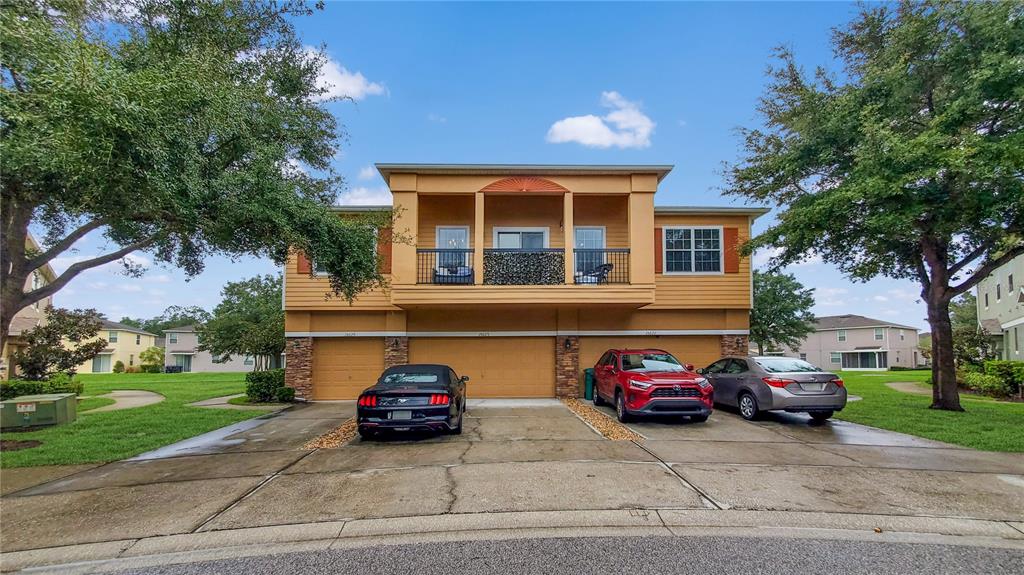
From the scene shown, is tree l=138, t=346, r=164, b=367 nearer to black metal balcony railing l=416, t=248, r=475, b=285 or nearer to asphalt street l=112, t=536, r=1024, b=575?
black metal balcony railing l=416, t=248, r=475, b=285

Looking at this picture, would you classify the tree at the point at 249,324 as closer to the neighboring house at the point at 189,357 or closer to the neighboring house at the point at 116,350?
the neighboring house at the point at 189,357

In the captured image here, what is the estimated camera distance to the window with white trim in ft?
50.9

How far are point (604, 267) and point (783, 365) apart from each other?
5.06 m

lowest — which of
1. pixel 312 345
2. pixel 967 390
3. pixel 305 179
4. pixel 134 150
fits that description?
pixel 967 390

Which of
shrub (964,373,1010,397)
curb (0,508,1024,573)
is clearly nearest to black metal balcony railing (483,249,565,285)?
curb (0,508,1024,573)

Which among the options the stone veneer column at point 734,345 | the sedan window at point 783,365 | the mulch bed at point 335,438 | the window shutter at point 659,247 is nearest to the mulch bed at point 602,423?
the sedan window at point 783,365

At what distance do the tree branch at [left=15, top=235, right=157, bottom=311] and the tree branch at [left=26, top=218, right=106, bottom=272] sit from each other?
1.15 feet

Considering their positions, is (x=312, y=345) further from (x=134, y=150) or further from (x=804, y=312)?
(x=804, y=312)

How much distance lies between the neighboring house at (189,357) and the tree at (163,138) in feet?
142

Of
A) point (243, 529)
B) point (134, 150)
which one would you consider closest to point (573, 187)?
point (134, 150)

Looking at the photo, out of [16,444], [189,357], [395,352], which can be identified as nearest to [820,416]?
[395,352]

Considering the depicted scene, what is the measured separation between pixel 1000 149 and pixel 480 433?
11116 millimetres

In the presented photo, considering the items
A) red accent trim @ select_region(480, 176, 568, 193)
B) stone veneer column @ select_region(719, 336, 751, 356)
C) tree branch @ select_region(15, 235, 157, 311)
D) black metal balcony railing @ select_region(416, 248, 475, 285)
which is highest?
red accent trim @ select_region(480, 176, 568, 193)

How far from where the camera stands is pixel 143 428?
10391 millimetres
